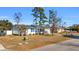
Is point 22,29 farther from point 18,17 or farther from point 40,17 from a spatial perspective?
point 40,17

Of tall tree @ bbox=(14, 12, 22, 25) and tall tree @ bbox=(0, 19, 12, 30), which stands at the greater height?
tall tree @ bbox=(14, 12, 22, 25)

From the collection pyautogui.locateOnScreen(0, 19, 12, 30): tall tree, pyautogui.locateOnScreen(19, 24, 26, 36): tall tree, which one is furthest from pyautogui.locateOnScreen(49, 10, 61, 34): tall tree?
pyautogui.locateOnScreen(0, 19, 12, 30): tall tree

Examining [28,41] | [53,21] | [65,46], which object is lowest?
[65,46]

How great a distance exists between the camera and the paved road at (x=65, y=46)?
5051mm

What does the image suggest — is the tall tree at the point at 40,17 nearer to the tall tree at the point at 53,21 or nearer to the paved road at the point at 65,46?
the tall tree at the point at 53,21

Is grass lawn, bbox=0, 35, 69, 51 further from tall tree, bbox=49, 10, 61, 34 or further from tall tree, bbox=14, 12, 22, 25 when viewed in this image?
tall tree, bbox=14, 12, 22, 25

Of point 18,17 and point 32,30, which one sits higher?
point 18,17

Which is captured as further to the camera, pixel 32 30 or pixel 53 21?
pixel 53 21

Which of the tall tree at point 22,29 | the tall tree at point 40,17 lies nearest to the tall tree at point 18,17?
the tall tree at point 22,29

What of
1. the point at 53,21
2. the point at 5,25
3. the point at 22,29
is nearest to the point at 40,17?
the point at 53,21

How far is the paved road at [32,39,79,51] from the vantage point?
5051 millimetres

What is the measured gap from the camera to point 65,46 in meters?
5.18

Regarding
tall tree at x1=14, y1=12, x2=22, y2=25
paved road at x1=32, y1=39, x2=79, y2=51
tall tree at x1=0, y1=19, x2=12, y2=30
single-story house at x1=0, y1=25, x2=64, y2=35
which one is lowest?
paved road at x1=32, y1=39, x2=79, y2=51

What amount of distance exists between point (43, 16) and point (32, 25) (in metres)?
0.27
